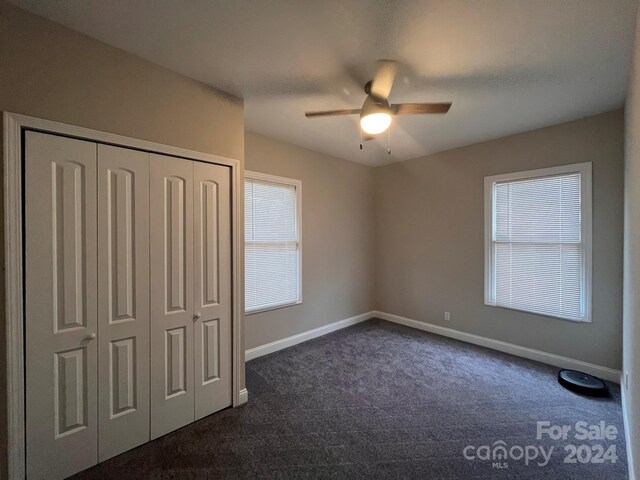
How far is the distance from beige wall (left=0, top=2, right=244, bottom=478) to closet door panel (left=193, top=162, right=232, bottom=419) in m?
0.31

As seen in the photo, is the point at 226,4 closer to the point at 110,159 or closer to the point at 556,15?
the point at 110,159

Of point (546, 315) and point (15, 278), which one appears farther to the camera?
point (546, 315)

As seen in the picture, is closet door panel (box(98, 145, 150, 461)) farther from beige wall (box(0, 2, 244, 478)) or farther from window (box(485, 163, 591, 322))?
window (box(485, 163, 591, 322))

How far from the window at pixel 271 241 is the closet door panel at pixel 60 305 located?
165cm

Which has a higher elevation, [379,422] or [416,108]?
[416,108]

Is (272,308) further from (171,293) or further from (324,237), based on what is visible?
(171,293)

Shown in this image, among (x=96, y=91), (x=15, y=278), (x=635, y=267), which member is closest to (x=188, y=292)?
(x=15, y=278)

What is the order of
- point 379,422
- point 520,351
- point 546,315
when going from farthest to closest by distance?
point 520,351
point 546,315
point 379,422

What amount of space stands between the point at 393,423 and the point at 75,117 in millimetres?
3000

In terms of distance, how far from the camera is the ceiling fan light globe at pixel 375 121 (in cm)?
198

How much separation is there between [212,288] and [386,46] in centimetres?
215

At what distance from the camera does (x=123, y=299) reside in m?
1.81

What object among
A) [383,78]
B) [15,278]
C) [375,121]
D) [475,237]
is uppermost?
[383,78]

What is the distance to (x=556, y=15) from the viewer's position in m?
1.51
